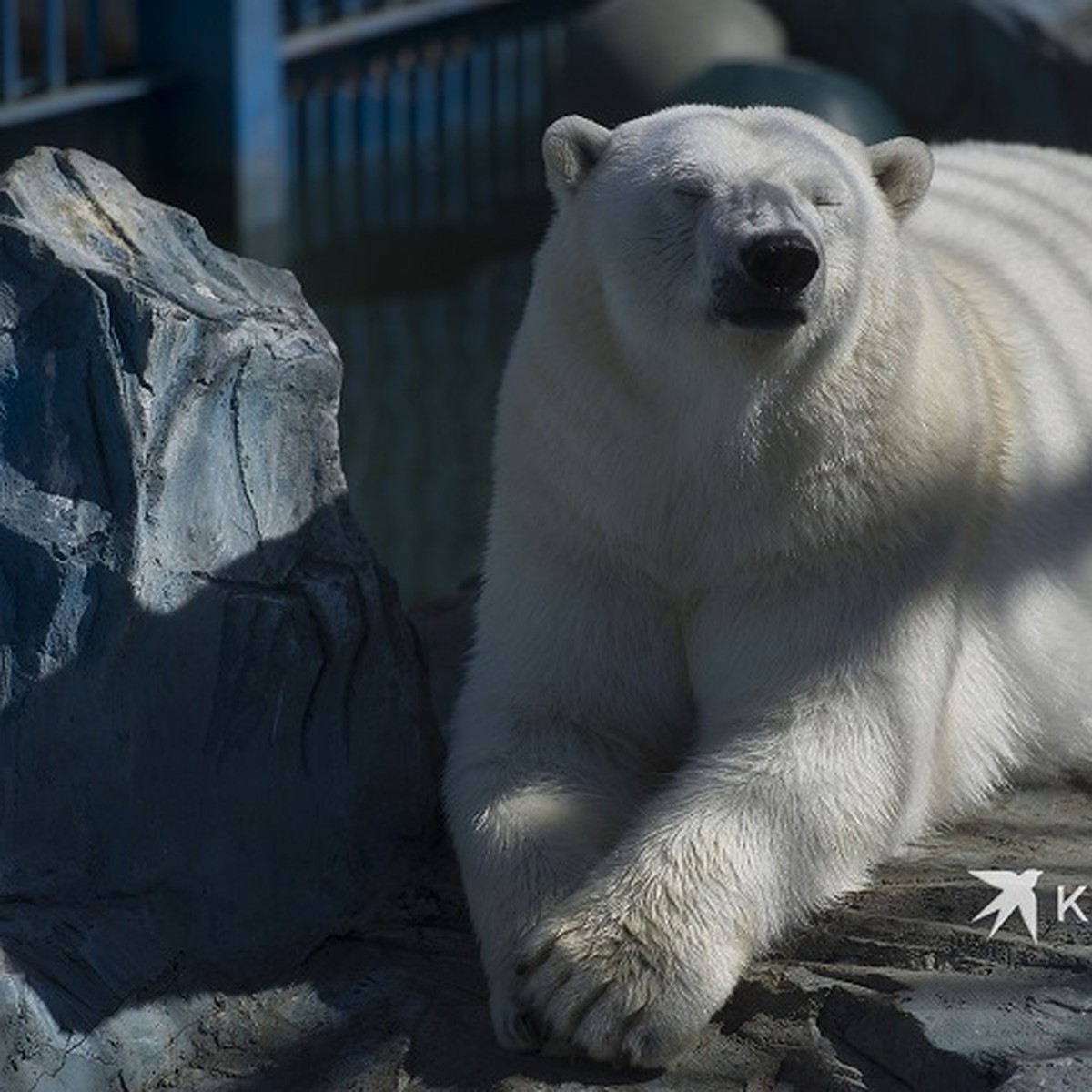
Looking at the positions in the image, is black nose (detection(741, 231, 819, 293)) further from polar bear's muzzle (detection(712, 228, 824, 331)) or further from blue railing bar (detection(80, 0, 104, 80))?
blue railing bar (detection(80, 0, 104, 80))

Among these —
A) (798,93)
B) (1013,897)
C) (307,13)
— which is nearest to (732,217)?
(1013,897)

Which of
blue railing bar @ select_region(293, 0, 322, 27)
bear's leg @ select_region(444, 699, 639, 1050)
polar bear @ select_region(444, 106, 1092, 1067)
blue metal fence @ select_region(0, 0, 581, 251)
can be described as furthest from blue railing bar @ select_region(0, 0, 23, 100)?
bear's leg @ select_region(444, 699, 639, 1050)

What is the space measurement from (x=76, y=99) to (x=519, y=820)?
5.69 meters

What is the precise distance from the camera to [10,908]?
3.14 meters

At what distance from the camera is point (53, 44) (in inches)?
328

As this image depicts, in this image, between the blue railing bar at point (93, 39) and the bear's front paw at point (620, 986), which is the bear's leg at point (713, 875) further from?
the blue railing bar at point (93, 39)

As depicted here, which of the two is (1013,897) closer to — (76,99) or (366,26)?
(76,99)

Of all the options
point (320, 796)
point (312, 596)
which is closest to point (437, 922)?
point (320, 796)

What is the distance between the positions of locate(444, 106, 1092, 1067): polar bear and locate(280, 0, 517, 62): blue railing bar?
582cm

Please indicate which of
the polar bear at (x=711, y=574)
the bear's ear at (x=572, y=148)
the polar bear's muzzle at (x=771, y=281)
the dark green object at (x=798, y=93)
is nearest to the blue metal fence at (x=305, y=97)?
the dark green object at (x=798, y=93)

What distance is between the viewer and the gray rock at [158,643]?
10.5 ft

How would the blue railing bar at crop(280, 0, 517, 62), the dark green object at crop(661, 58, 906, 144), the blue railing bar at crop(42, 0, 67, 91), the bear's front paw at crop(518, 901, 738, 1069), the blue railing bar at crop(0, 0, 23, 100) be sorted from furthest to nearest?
the blue railing bar at crop(280, 0, 517, 62) → the dark green object at crop(661, 58, 906, 144) → the blue railing bar at crop(42, 0, 67, 91) → the blue railing bar at crop(0, 0, 23, 100) → the bear's front paw at crop(518, 901, 738, 1069)

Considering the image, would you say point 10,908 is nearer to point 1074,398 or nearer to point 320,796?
point 320,796

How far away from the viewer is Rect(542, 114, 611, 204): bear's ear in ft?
11.8
